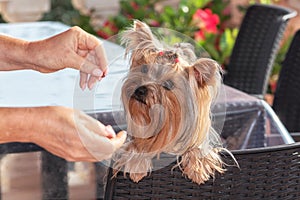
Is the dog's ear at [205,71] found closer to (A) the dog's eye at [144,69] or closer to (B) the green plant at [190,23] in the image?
(A) the dog's eye at [144,69]

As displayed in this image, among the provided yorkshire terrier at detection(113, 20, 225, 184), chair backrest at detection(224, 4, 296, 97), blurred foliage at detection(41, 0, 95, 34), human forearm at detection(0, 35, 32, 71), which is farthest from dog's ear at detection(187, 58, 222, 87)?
blurred foliage at detection(41, 0, 95, 34)

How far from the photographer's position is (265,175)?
162 centimetres

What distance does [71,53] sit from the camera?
1756mm

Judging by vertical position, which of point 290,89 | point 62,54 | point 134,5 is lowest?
point 134,5

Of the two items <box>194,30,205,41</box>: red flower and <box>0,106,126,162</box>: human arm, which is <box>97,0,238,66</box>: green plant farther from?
<box>0,106,126,162</box>: human arm

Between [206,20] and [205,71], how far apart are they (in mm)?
3150

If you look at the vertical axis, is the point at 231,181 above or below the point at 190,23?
above

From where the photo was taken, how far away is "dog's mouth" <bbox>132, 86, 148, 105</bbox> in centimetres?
145

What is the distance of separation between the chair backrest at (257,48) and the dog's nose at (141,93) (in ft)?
5.88

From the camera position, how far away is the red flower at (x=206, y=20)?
14.9 feet

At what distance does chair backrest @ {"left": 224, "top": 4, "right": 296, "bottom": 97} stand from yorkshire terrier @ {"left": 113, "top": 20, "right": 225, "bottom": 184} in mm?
1721

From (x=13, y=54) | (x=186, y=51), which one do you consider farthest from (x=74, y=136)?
(x=13, y=54)

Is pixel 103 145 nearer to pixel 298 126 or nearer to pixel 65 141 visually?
pixel 65 141

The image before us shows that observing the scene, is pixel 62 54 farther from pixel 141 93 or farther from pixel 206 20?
pixel 206 20
